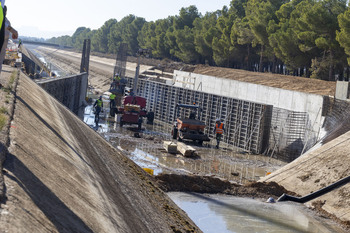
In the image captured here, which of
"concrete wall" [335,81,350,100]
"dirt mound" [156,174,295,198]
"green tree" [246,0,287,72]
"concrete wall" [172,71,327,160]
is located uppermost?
"green tree" [246,0,287,72]

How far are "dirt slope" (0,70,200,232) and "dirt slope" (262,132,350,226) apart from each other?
21.4 feet

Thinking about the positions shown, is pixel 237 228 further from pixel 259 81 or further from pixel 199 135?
pixel 259 81

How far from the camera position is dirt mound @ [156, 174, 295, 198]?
18844 millimetres

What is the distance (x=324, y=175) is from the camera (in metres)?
19.5

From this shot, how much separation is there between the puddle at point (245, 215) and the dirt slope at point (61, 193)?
2216 millimetres

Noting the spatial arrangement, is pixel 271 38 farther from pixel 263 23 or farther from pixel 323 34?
pixel 323 34

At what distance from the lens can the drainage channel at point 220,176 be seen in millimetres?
15516

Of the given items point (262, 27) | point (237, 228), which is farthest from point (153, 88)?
point (237, 228)

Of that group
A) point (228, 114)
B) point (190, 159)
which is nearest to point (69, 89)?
point (228, 114)

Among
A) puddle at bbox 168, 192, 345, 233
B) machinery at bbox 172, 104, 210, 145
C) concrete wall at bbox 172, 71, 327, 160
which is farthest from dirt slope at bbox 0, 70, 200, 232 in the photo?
machinery at bbox 172, 104, 210, 145

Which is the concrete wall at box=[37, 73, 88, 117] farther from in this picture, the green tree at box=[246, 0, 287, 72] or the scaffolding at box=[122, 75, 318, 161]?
the green tree at box=[246, 0, 287, 72]

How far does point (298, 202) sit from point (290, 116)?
12.2 metres

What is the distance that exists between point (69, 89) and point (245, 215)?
82.1 ft

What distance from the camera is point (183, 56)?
100 metres
